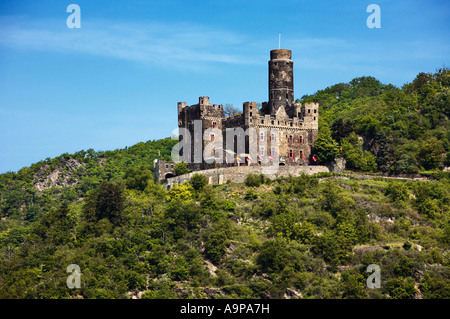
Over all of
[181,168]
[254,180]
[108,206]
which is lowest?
[108,206]

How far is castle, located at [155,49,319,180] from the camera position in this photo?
100562 millimetres

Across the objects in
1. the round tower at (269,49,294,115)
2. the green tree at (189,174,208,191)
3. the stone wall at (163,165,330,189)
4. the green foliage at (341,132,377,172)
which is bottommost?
the green tree at (189,174,208,191)

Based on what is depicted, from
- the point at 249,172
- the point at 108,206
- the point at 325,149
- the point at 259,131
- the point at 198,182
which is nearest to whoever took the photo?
the point at 108,206

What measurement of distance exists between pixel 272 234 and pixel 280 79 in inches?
813

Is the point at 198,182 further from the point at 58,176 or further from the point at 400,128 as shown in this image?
the point at 58,176

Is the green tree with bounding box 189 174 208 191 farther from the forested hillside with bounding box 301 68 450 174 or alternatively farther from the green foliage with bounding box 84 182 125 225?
the forested hillside with bounding box 301 68 450 174

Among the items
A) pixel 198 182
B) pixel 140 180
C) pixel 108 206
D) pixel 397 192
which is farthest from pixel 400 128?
pixel 108 206

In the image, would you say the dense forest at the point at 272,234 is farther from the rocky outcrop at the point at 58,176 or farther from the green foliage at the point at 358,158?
the rocky outcrop at the point at 58,176

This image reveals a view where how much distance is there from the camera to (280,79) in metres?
104

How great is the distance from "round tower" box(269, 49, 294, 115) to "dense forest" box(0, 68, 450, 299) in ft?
20.1

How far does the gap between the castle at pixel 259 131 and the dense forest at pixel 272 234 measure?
2.44 metres

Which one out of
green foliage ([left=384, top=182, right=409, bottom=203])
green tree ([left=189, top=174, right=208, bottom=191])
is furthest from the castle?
green foliage ([left=384, top=182, right=409, bottom=203])

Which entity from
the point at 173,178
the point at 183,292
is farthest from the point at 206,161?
the point at 183,292
